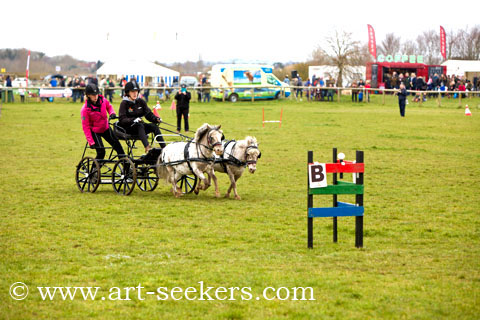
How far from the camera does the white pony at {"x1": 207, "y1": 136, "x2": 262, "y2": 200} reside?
1220cm

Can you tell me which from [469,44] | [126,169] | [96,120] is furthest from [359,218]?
[469,44]

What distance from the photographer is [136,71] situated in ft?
180

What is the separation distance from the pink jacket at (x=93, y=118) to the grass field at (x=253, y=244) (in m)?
1.29

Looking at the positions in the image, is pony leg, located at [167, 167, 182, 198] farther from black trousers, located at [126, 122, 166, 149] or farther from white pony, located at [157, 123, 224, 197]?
black trousers, located at [126, 122, 166, 149]

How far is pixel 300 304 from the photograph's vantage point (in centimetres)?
631

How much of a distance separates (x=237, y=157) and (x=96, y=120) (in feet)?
9.72

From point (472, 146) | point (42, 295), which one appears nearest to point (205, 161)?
point (42, 295)

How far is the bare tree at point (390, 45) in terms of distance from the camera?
109188mm

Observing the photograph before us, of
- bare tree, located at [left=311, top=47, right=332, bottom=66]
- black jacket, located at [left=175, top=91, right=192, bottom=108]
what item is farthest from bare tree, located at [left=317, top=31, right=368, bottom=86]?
black jacket, located at [left=175, top=91, right=192, bottom=108]

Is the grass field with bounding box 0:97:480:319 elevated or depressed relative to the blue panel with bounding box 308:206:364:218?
depressed

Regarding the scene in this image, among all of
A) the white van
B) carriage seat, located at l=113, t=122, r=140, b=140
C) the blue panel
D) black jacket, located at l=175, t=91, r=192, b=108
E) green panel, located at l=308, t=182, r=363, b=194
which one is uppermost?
the white van

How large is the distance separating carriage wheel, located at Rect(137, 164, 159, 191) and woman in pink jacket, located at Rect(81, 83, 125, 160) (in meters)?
0.53

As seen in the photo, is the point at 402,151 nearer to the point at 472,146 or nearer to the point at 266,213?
the point at 472,146

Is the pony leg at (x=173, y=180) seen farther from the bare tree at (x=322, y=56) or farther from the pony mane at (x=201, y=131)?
the bare tree at (x=322, y=56)
